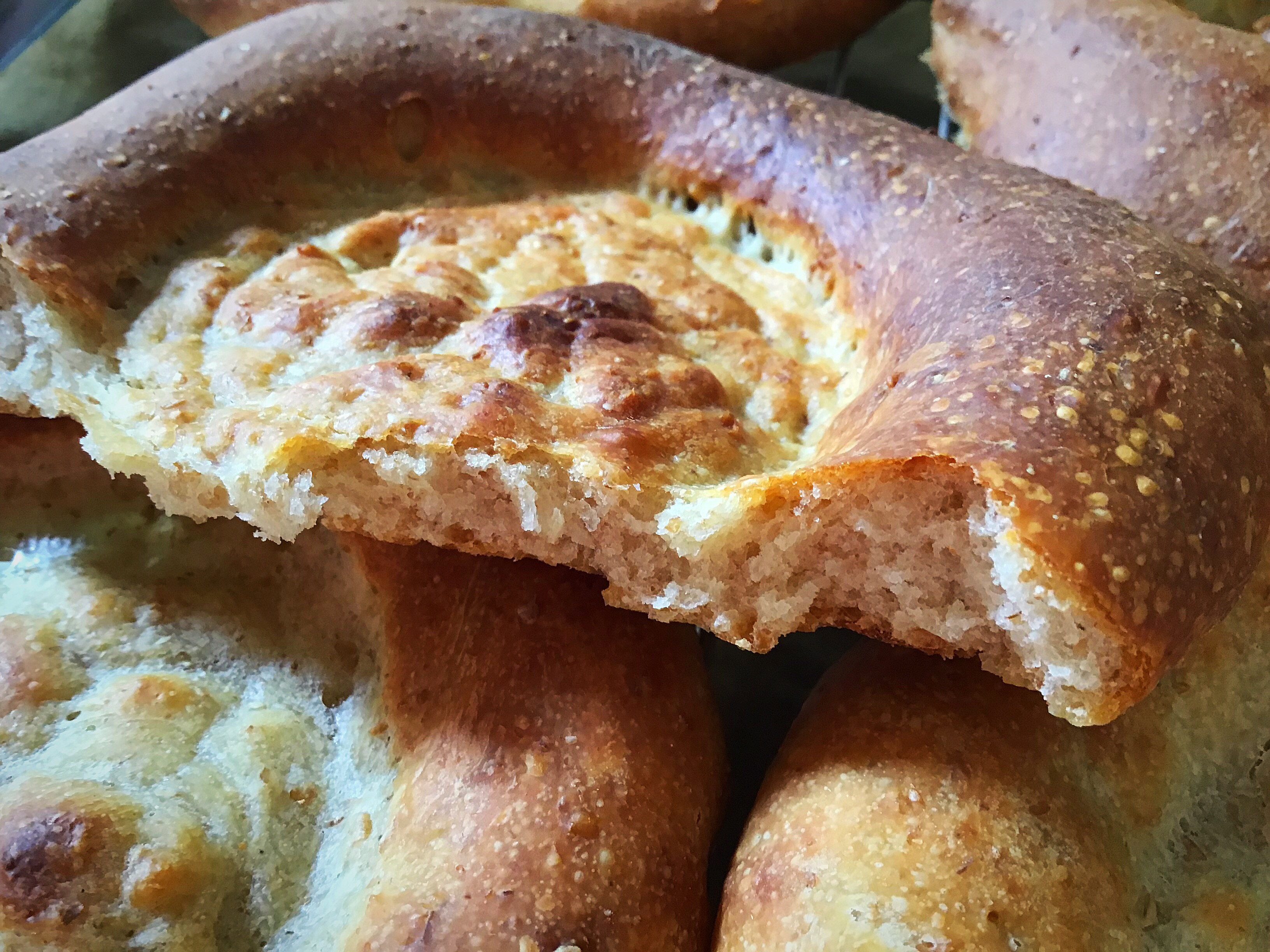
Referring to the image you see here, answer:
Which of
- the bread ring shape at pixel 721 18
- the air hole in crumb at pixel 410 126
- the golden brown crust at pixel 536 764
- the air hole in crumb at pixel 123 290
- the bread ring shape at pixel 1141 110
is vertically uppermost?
the bread ring shape at pixel 1141 110

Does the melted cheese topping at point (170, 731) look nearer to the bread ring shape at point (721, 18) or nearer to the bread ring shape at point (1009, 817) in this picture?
the bread ring shape at point (1009, 817)

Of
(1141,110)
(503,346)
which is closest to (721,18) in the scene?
(1141,110)

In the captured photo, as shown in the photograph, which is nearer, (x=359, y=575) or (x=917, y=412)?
(x=917, y=412)

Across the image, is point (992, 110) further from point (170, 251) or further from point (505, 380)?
point (170, 251)

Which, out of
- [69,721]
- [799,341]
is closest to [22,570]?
[69,721]

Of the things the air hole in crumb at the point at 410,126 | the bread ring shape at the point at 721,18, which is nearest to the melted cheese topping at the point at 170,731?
the air hole in crumb at the point at 410,126

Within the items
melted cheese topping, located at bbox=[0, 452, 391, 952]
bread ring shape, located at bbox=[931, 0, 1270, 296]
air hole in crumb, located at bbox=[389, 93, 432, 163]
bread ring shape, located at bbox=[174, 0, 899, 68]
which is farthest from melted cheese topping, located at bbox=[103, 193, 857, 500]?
bread ring shape, located at bbox=[174, 0, 899, 68]

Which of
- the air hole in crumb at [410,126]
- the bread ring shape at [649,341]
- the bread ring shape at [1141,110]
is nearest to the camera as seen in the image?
the bread ring shape at [649,341]
